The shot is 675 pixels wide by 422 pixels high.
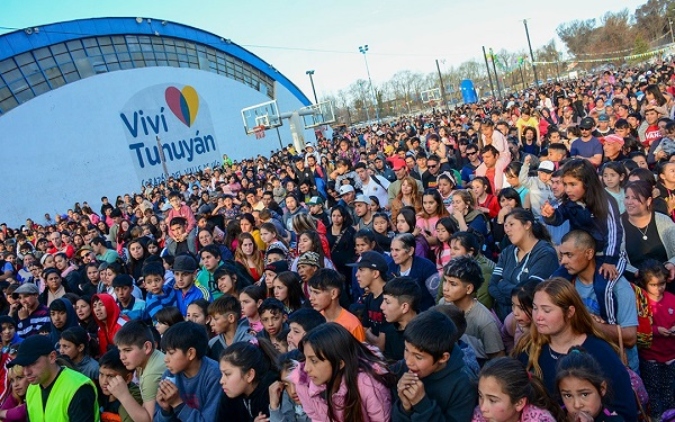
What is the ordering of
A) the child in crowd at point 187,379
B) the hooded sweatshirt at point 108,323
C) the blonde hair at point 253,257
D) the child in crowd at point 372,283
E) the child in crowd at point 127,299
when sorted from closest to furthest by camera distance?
the child in crowd at point 187,379 → the child in crowd at point 372,283 → the hooded sweatshirt at point 108,323 → the child in crowd at point 127,299 → the blonde hair at point 253,257

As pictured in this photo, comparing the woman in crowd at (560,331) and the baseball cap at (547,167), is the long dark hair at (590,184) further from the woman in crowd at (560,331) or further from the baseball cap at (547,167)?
the baseball cap at (547,167)

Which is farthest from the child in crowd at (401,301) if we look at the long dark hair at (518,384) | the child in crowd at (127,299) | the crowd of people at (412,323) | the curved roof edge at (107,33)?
the curved roof edge at (107,33)

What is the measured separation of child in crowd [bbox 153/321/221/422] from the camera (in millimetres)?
3273

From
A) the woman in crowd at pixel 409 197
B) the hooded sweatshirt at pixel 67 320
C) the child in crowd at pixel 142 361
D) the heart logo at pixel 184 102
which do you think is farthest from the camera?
the heart logo at pixel 184 102

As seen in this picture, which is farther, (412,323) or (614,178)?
(614,178)

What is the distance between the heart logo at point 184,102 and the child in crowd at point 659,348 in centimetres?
2784

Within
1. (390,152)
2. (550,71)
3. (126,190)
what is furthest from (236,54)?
(550,71)

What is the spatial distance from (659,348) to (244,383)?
2660mm

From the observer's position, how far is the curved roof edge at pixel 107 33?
23.4m

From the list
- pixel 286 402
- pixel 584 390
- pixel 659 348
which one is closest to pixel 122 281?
pixel 286 402

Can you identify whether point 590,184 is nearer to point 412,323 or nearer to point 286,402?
point 412,323

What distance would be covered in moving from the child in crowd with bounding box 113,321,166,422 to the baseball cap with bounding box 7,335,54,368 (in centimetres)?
48

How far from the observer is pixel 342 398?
107 inches

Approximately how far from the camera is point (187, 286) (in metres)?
5.53
